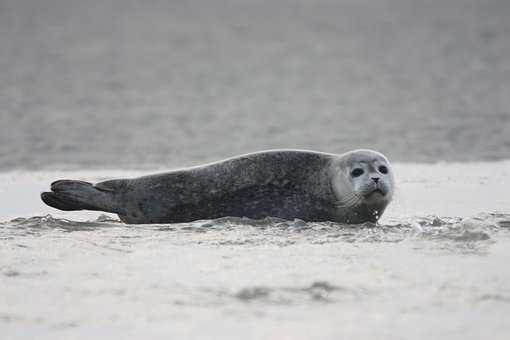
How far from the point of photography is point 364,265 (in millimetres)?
5832

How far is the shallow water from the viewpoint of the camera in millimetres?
4711

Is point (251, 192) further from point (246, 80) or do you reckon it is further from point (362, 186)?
point (246, 80)

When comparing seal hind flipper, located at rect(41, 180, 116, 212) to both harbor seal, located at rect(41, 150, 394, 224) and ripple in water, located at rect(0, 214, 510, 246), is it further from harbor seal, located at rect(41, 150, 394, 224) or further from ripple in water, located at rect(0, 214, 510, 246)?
ripple in water, located at rect(0, 214, 510, 246)

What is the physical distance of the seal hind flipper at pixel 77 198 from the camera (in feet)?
25.6

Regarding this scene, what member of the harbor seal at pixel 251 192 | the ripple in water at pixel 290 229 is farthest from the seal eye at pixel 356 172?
the ripple in water at pixel 290 229

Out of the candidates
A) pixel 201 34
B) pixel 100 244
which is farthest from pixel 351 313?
pixel 201 34

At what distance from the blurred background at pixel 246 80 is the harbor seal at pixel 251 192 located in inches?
185

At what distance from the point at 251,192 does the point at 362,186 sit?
2.44 feet

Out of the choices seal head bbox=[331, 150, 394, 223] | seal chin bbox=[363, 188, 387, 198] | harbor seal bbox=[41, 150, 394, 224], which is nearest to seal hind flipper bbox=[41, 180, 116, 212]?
harbor seal bbox=[41, 150, 394, 224]

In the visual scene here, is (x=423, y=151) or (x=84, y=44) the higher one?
(x=84, y=44)

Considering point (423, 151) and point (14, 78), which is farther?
point (14, 78)

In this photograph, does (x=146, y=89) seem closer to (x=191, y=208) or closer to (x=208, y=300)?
(x=191, y=208)

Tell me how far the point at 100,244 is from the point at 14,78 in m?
→ 17.0

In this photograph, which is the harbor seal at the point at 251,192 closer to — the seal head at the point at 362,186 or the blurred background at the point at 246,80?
the seal head at the point at 362,186
